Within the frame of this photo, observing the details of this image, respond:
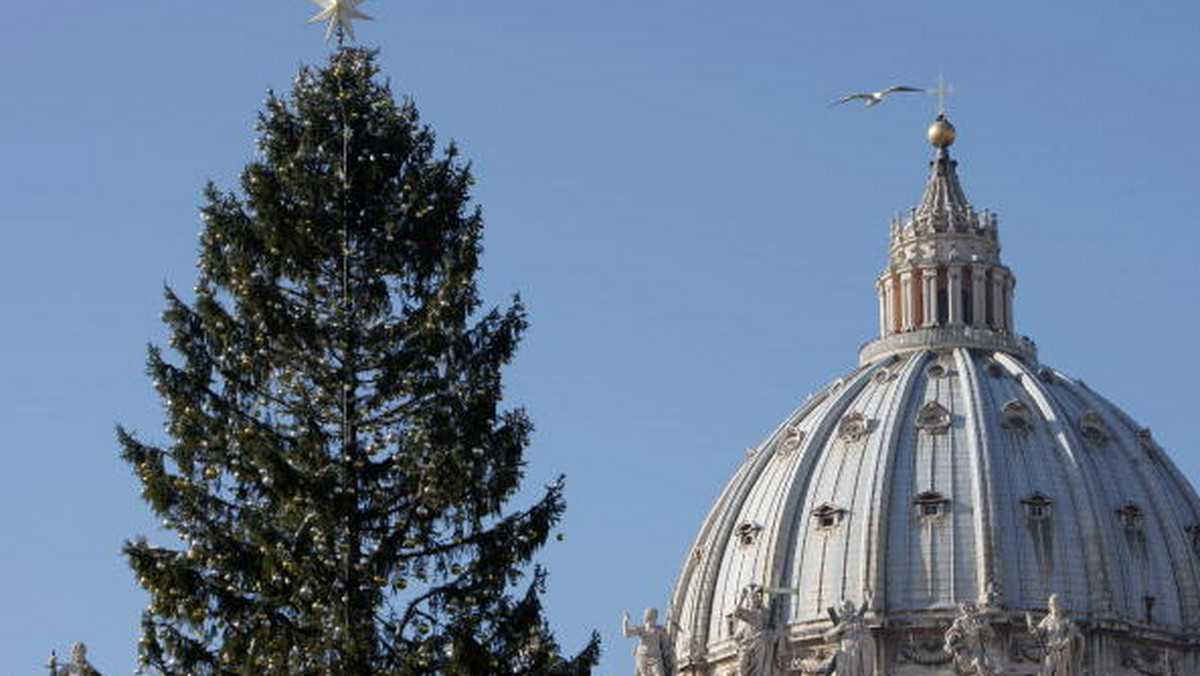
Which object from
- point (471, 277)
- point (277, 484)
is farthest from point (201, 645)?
point (471, 277)

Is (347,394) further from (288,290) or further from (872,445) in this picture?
(872,445)

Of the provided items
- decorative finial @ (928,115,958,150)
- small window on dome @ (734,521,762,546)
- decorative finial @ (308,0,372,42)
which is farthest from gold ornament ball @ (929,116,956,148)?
decorative finial @ (308,0,372,42)

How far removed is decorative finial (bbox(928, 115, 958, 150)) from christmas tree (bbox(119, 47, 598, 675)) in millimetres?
104364

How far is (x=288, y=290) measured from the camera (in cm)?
4119

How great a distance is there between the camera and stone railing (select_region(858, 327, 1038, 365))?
140250 mm

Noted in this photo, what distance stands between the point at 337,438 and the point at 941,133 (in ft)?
348

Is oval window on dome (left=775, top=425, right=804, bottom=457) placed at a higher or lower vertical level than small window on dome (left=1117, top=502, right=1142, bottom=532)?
higher

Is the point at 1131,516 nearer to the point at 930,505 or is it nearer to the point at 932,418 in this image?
the point at 930,505

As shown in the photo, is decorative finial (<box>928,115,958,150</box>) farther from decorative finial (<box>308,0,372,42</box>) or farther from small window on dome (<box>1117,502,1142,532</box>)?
decorative finial (<box>308,0,372,42</box>)

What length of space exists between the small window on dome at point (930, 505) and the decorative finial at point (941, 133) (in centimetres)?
1803

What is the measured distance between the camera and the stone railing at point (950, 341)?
140m

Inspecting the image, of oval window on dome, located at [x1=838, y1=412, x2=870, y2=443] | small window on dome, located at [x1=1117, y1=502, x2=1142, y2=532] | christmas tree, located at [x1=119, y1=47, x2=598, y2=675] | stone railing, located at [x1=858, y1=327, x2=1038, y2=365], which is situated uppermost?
stone railing, located at [x1=858, y1=327, x2=1038, y2=365]

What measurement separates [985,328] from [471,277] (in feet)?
335

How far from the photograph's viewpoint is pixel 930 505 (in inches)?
5266
